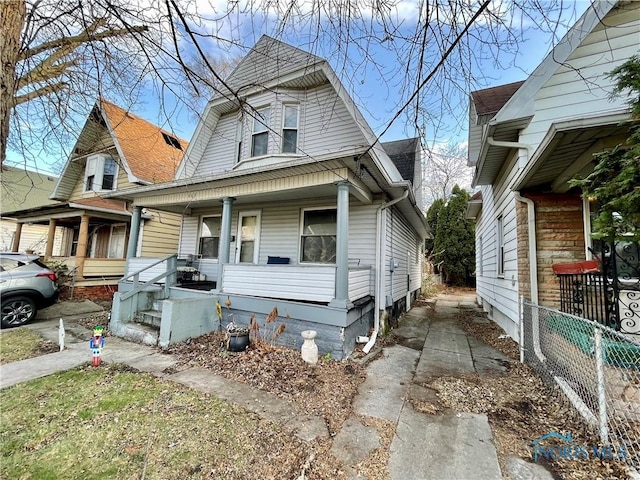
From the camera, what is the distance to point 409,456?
247 cm

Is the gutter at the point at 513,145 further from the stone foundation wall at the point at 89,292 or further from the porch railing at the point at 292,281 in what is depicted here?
the stone foundation wall at the point at 89,292

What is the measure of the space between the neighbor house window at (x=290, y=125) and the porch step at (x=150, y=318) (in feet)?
16.7

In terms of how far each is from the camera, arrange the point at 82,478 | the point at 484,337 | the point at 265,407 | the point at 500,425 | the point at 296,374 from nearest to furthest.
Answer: the point at 82,478, the point at 500,425, the point at 265,407, the point at 296,374, the point at 484,337

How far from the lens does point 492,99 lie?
751 cm

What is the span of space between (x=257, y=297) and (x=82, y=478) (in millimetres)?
3710

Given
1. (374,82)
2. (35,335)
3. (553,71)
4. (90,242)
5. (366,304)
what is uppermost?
(553,71)

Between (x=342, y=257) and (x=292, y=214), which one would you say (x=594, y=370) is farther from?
(x=292, y=214)

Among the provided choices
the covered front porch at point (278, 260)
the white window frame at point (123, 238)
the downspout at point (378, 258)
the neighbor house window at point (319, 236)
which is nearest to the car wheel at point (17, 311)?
the covered front porch at point (278, 260)

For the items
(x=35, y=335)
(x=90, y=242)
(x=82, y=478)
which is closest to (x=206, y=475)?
(x=82, y=478)

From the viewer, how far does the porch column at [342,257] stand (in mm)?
4895

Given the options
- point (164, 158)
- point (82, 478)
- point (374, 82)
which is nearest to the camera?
point (82, 478)

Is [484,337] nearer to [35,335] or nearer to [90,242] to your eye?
[35,335]

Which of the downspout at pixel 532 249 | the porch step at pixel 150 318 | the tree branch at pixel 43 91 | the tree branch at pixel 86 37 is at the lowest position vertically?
the porch step at pixel 150 318

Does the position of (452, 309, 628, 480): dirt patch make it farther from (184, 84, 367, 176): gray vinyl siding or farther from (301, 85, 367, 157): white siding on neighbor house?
(301, 85, 367, 157): white siding on neighbor house
